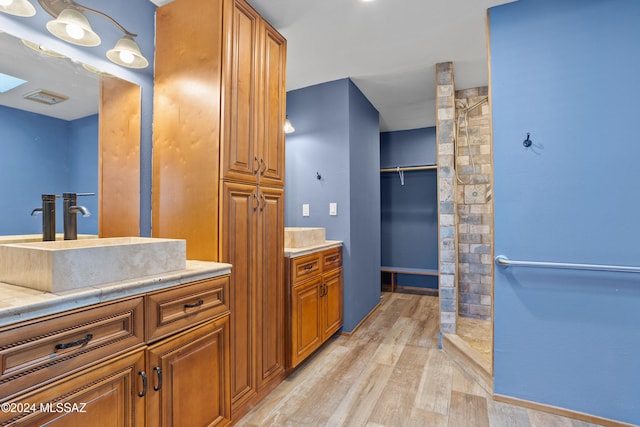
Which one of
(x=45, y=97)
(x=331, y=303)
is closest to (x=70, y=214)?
(x=45, y=97)

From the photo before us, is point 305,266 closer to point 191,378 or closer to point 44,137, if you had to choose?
point 191,378

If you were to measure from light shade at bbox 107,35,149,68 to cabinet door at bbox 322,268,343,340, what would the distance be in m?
1.93

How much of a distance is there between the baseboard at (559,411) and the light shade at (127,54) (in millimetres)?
2890

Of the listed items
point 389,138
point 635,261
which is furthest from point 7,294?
point 389,138

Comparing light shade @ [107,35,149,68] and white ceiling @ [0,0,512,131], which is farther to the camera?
white ceiling @ [0,0,512,131]

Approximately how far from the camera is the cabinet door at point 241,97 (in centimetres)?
162

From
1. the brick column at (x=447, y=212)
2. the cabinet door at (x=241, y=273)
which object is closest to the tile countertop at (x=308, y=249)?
the cabinet door at (x=241, y=273)

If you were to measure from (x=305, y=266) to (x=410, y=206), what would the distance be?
290 cm

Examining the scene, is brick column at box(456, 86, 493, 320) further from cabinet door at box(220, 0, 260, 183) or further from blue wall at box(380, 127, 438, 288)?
cabinet door at box(220, 0, 260, 183)

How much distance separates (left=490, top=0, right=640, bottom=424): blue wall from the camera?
5.39 feet

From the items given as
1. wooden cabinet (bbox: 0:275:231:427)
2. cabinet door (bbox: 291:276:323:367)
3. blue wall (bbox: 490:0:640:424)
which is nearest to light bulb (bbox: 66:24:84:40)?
wooden cabinet (bbox: 0:275:231:427)

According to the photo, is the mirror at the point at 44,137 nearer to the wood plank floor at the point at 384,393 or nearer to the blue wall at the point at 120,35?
the blue wall at the point at 120,35

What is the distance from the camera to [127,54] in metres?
1.62

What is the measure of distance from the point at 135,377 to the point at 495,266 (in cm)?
196
